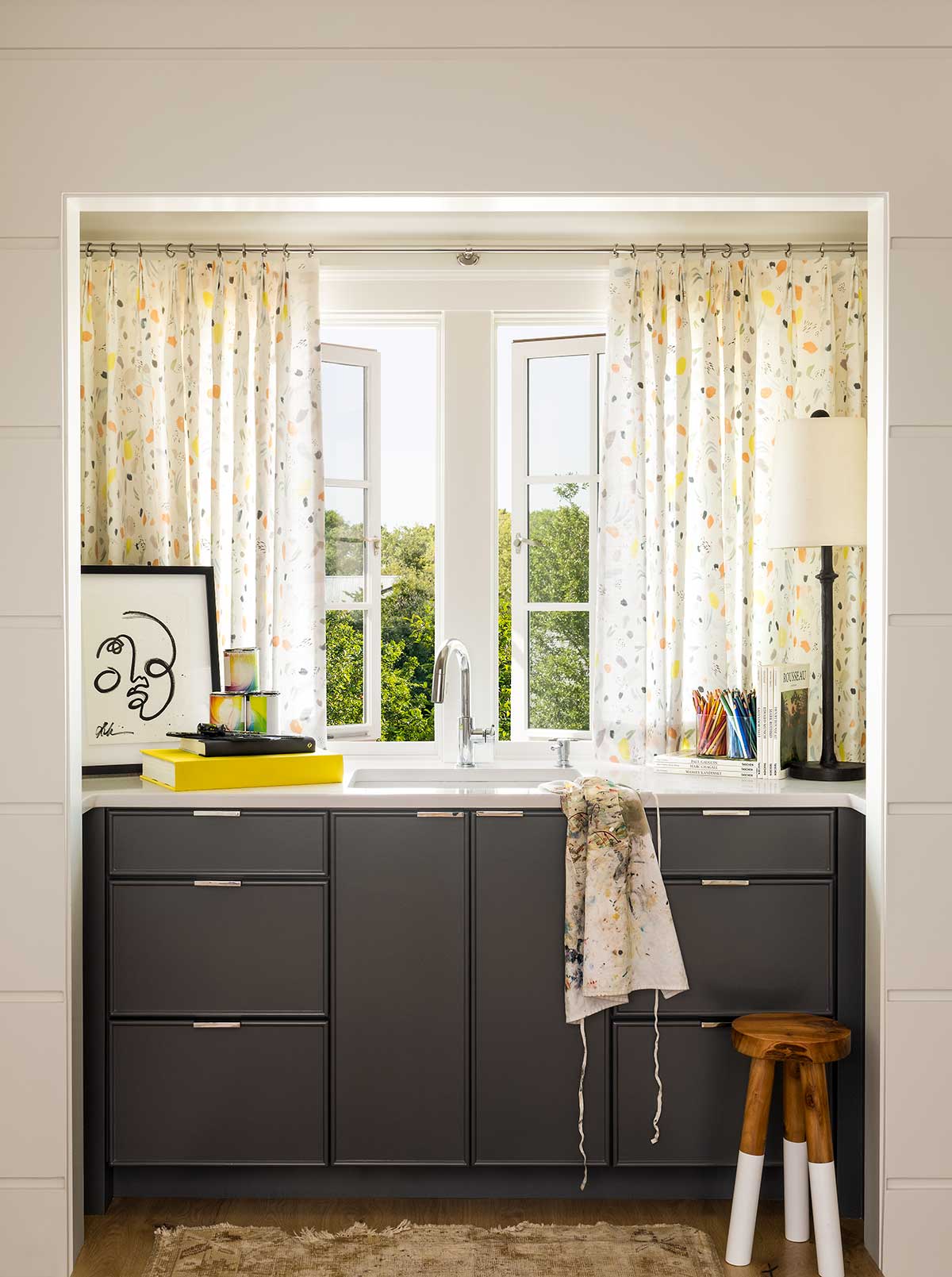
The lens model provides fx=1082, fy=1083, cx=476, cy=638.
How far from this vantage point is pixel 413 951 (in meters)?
2.53

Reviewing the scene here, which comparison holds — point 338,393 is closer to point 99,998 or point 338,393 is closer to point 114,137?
point 114,137

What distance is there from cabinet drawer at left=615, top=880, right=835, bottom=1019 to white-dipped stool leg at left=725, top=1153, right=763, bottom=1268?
13.0 inches

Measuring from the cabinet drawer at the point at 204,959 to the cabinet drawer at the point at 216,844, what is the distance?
5cm

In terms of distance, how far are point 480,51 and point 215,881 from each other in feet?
6.32

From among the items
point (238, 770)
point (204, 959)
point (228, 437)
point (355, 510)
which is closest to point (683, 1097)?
point (204, 959)

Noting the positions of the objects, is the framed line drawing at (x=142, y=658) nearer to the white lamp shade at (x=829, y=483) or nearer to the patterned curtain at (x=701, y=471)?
the patterned curtain at (x=701, y=471)

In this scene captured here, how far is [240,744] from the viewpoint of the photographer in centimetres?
264

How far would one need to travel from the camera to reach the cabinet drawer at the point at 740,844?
8.32ft

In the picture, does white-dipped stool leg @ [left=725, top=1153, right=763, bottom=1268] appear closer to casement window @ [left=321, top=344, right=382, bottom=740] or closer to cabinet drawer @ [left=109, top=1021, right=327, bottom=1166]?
cabinet drawer @ [left=109, top=1021, right=327, bottom=1166]

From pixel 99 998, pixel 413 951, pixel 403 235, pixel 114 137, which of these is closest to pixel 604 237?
pixel 403 235

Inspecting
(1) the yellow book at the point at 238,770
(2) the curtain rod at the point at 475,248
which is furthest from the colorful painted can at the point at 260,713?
(2) the curtain rod at the point at 475,248

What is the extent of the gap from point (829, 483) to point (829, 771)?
735 millimetres
